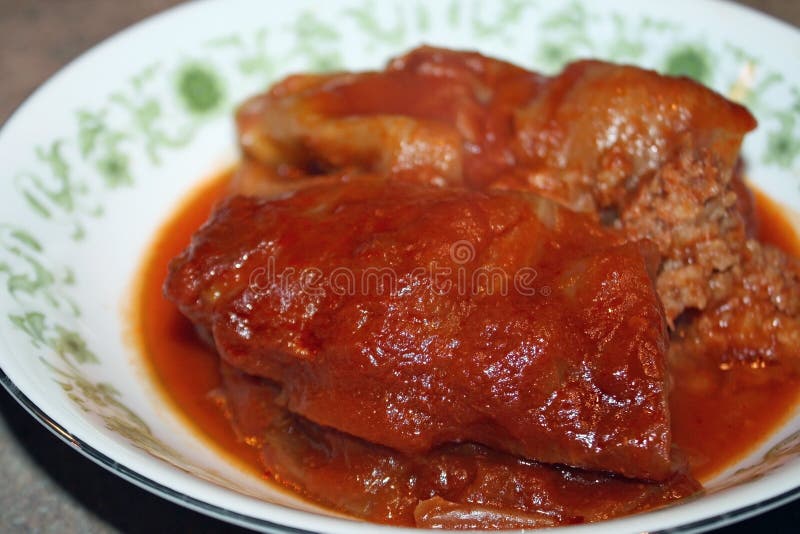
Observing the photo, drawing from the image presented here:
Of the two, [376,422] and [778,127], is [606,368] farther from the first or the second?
[778,127]

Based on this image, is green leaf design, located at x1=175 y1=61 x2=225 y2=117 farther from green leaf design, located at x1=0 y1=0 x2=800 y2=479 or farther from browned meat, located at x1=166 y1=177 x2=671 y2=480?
browned meat, located at x1=166 y1=177 x2=671 y2=480

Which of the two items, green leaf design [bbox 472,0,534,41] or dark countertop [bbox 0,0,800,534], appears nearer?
dark countertop [bbox 0,0,800,534]

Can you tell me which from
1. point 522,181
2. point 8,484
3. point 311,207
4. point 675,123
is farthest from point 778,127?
point 8,484

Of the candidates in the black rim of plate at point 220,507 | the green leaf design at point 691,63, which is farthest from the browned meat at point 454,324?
the green leaf design at point 691,63

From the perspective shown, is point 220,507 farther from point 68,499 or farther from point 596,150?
point 596,150

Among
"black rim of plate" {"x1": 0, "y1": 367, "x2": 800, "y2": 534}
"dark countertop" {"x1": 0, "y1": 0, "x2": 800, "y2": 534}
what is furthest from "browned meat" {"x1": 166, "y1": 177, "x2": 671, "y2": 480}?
"dark countertop" {"x1": 0, "y1": 0, "x2": 800, "y2": 534}

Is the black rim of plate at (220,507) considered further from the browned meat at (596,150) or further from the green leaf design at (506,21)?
the green leaf design at (506,21)

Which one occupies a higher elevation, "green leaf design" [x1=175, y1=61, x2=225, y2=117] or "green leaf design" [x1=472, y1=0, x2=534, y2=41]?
"green leaf design" [x1=472, y1=0, x2=534, y2=41]
